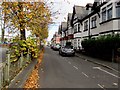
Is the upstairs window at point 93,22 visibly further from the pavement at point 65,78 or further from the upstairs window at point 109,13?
the pavement at point 65,78

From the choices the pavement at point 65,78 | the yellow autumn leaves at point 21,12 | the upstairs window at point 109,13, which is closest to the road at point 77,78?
the pavement at point 65,78

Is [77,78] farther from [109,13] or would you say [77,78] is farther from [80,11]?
[80,11]

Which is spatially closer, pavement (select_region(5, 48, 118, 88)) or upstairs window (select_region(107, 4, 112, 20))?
pavement (select_region(5, 48, 118, 88))

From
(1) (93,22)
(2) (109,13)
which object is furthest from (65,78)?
(1) (93,22)

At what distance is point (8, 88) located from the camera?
8.88 meters

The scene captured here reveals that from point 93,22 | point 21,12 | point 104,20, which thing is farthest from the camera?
point 93,22

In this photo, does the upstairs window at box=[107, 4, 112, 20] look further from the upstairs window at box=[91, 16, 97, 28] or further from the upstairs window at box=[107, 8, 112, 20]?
the upstairs window at box=[91, 16, 97, 28]

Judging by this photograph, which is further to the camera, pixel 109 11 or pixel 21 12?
pixel 109 11

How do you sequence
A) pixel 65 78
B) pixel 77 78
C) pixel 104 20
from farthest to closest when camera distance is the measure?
1. pixel 104 20
2. pixel 77 78
3. pixel 65 78

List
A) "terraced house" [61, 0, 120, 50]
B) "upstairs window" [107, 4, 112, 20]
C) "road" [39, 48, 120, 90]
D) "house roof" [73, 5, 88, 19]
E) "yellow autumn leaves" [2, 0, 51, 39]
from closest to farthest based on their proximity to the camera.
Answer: "road" [39, 48, 120, 90]
"yellow autumn leaves" [2, 0, 51, 39]
"terraced house" [61, 0, 120, 50]
"upstairs window" [107, 4, 112, 20]
"house roof" [73, 5, 88, 19]

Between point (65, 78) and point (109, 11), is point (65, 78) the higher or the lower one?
the lower one

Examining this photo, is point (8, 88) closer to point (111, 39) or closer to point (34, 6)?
point (34, 6)

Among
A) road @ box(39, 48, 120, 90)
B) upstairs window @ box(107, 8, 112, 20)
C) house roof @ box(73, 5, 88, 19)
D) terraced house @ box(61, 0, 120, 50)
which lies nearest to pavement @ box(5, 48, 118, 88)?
road @ box(39, 48, 120, 90)

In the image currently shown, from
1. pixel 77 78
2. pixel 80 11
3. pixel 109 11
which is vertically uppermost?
pixel 80 11
